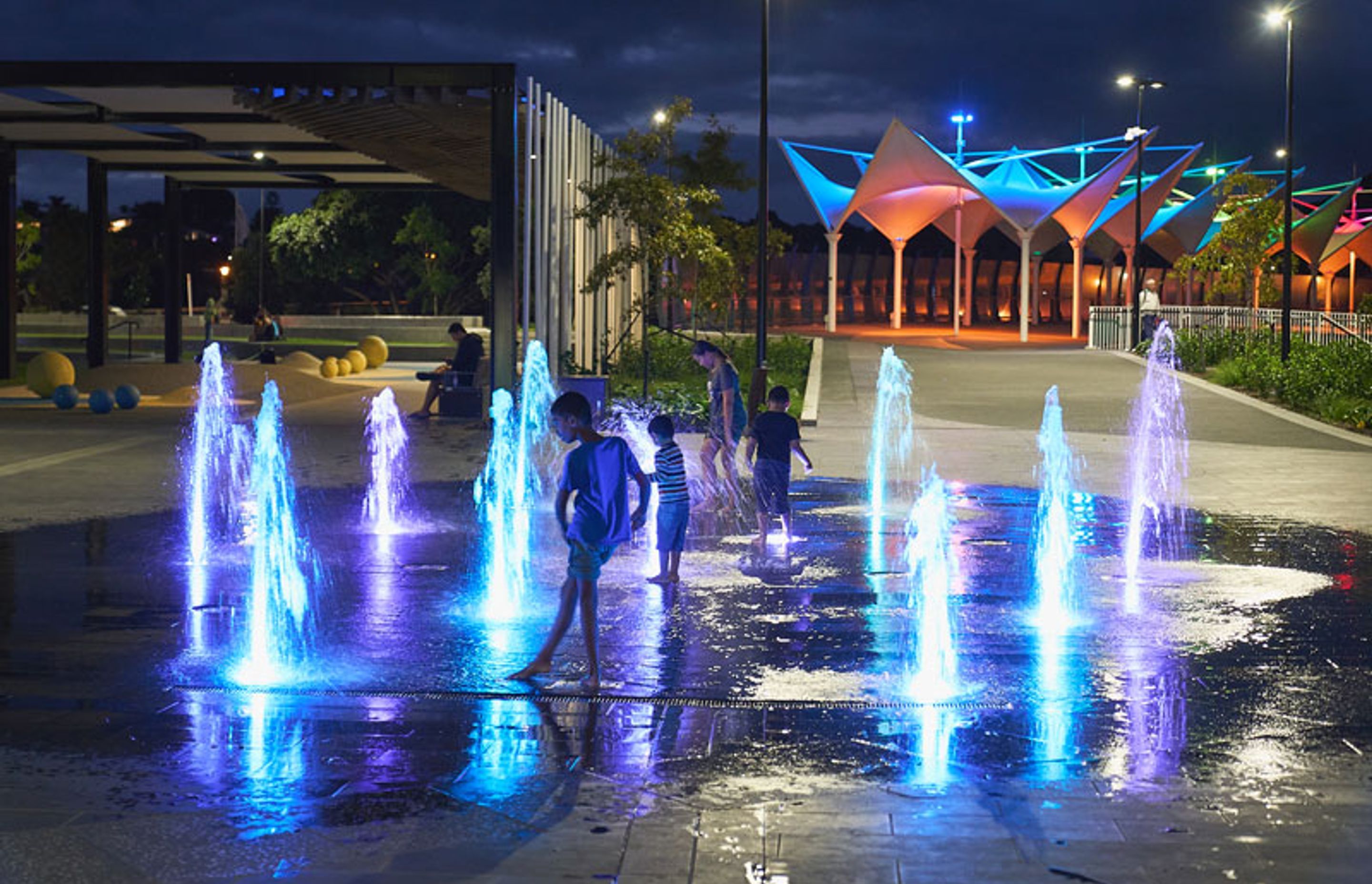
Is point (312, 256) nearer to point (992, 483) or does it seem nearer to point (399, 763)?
point (992, 483)

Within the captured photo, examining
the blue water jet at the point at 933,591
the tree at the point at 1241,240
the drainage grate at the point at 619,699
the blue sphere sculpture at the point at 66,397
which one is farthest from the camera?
the tree at the point at 1241,240

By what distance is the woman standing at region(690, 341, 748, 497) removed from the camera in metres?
14.1

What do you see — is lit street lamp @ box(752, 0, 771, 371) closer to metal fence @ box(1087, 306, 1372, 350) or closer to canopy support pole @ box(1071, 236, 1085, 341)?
metal fence @ box(1087, 306, 1372, 350)

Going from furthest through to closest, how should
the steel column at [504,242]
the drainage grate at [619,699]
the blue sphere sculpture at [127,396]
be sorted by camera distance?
the blue sphere sculpture at [127,396] → the steel column at [504,242] → the drainage grate at [619,699]

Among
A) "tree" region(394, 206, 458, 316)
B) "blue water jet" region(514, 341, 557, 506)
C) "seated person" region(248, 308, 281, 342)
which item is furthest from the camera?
"tree" region(394, 206, 458, 316)

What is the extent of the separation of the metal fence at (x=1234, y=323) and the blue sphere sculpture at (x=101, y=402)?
23.7m

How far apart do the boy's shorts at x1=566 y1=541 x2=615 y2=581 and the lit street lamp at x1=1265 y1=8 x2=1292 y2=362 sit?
79.8 ft

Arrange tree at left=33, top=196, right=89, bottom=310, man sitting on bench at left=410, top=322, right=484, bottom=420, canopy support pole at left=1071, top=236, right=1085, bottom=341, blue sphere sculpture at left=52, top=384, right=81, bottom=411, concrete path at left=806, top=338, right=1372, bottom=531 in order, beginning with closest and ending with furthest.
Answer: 1. concrete path at left=806, top=338, right=1372, bottom=531
2. man sitting on bench at left=410, top=322, right=484, bottom=420
3. blue sphere sculpture at left=52, top=384, right=81, bottom=411
4. canopy support pole at left=1071, top=236, right=1085, bottom=341
5. tree at left=33, top=196, right=89, bottom=310

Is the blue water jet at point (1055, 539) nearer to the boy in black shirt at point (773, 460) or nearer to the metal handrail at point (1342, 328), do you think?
the boy in black shirt at point (773, 460)

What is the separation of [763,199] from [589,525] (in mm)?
17456

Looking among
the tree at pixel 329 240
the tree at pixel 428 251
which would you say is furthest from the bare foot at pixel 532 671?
the tree at pixel 329 240

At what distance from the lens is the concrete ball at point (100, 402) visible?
2488 cm

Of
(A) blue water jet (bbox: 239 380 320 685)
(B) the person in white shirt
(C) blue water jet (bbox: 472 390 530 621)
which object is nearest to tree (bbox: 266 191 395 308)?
(B) the person in white shirt

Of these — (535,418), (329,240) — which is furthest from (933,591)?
(329,240)
